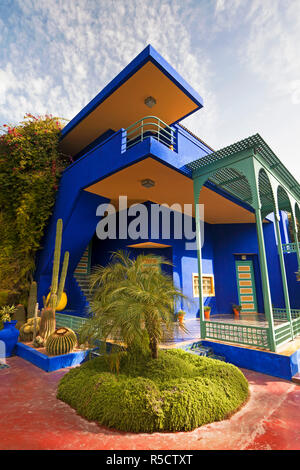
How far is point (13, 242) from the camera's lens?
9.90 meters

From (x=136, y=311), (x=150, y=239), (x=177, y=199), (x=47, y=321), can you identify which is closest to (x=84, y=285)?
(x=47, y=321)

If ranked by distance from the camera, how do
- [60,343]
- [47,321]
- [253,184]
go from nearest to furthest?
[60,343] → [253,184] → [47,321]

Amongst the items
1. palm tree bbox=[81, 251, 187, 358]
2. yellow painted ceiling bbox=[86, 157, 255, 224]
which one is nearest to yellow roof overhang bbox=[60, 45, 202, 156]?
yellow painted ceiling bbox=[86, 157, 255, 224]

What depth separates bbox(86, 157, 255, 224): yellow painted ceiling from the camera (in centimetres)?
783

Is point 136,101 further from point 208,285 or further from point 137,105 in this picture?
point 208,285

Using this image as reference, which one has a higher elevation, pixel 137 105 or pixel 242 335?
pixel 137 105

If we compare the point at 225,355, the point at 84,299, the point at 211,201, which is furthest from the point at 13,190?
the point at 225,355

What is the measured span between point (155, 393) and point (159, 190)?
730 cm

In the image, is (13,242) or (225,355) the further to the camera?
(13,242)

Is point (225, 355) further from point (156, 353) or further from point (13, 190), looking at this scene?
point (13, 190)

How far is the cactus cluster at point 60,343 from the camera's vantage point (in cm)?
632

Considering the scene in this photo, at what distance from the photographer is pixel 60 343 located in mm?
6375
